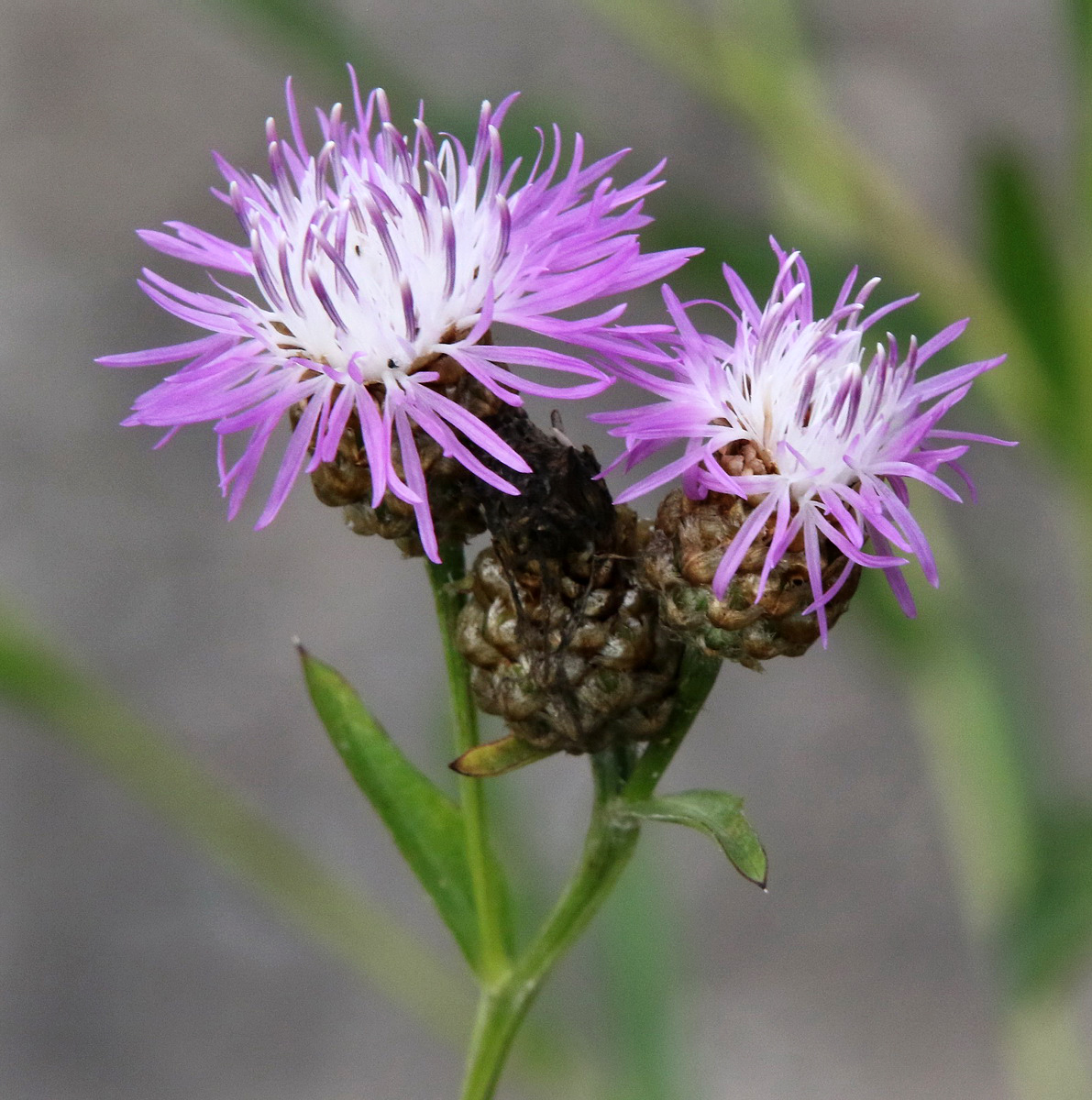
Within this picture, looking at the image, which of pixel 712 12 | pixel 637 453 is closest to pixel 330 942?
pixel 637 453

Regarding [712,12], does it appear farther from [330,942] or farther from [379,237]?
[379,237]

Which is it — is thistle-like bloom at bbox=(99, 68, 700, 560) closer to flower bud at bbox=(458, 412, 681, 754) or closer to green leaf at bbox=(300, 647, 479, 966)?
flower bud at bbox=(458, 412, 681, 754)

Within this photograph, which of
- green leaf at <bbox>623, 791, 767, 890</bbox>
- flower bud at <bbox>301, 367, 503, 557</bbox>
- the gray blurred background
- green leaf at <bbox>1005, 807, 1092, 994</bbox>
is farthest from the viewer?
the gray blurred background

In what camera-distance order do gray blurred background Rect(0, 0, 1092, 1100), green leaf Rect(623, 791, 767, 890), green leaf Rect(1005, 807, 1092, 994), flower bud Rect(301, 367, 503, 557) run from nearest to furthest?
green leaf Rect(623, 791, 767, 890) < flower bud Rect(301, 367, 503, 557) < green leaf Rect(1005, 807, 1092, 994) < gray blurred background Rect(0, 0, 1092, 1100)

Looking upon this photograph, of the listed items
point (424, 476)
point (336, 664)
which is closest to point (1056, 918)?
point (424, 476)

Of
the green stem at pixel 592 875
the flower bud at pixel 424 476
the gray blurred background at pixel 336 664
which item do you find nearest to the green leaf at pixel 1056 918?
the green stem at pixel 592 875

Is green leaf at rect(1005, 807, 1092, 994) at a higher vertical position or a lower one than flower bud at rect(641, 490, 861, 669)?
lower

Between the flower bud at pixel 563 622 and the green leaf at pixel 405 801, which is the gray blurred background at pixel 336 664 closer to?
the green leaf at pixel 405 801

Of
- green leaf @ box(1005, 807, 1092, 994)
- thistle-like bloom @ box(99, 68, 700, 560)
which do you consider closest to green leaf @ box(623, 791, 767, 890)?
thistle-like bloom @ box(99, 68, 700, 560)

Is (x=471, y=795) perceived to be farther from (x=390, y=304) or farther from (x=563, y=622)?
(x=390, y=304)
